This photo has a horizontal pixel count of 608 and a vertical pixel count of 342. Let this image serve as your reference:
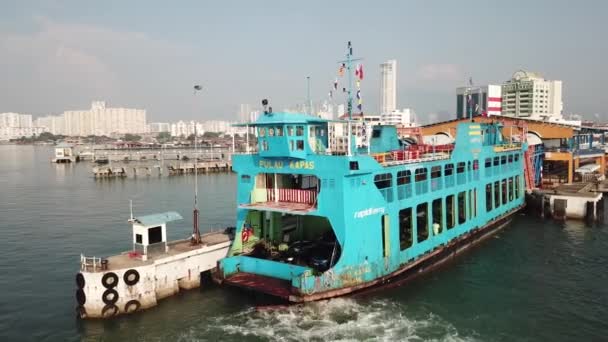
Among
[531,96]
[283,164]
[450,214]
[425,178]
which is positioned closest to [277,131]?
[283,164]

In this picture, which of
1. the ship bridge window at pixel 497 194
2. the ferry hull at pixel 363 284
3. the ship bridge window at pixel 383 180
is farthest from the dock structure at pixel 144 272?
the ship bridge window at pixel 497 194

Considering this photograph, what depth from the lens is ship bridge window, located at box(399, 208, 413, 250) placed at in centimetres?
2242

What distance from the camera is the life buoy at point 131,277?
18.1 m

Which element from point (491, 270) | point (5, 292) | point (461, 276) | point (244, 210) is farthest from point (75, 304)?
point (491, 270)

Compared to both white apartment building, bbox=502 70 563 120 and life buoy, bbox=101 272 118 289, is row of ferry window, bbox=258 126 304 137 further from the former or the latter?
white apartment building, bbox=502 70 563 120

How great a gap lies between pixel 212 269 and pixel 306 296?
5.86 meters

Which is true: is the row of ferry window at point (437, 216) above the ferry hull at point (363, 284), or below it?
above

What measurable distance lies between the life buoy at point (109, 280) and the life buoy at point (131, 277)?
35 cm

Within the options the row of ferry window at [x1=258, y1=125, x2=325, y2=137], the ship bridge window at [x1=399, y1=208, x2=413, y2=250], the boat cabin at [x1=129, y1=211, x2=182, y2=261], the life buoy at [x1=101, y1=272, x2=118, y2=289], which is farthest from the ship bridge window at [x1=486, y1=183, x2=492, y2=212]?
the life buoy at [x1=101, y1=272, x2=118, y2=289]

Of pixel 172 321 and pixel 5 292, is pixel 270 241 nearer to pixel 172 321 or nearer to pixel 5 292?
pixel 172 321

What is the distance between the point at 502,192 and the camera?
113 feet

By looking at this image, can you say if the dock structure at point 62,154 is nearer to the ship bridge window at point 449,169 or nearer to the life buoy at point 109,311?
the life buoy at point 109,311

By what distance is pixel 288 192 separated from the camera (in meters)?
21.0

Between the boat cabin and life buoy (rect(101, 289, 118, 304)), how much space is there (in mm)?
1873
